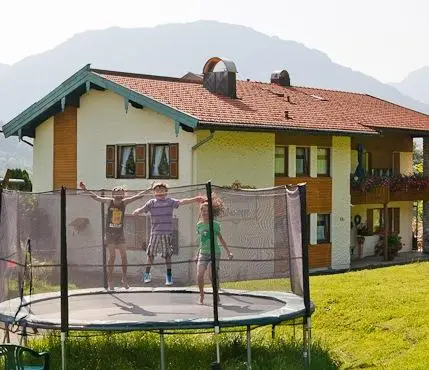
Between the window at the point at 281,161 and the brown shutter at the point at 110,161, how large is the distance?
4976 mm

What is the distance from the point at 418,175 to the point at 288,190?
75.1 ft

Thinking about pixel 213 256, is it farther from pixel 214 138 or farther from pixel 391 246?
pixel 391 246

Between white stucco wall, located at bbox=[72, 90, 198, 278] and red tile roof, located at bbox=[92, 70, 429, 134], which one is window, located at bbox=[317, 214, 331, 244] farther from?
white stucco wall, located at bbox=[72, 90, 198, 278]

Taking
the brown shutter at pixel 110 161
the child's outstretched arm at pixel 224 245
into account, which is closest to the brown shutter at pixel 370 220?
the brown shutter at pixel 110 161

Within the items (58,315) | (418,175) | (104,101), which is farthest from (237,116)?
(58,315)

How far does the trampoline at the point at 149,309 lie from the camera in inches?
436

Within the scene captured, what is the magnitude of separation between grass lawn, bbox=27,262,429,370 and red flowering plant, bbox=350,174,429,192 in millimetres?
16074

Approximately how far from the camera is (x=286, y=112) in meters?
28.4

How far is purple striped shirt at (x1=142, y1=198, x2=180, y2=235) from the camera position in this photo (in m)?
11.7

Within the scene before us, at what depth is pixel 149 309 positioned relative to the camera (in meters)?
12.3

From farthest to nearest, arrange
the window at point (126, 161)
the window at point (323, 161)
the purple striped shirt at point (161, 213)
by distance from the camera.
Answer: the window at point (323, 161), the window at point (126, 161), the purple striped shirt at point (161, 213)

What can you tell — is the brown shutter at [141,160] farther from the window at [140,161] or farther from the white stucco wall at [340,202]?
the white stucco wall at [340,202]

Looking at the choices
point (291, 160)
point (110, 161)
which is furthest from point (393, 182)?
point (110, 161)

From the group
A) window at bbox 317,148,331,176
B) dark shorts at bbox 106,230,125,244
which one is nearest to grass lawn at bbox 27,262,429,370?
dark shorts at bbox 106,230,125,244
